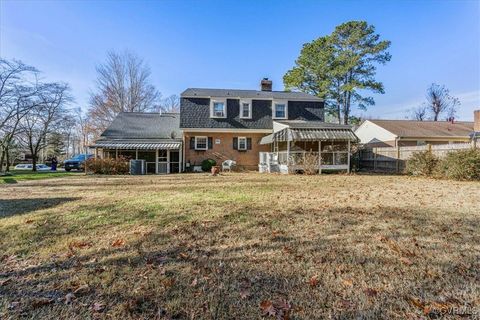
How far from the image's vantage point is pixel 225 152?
2155cm

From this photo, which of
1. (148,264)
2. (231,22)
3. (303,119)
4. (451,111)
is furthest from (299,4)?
(451,111)

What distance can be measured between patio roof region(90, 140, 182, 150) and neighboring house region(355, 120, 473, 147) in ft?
71.6

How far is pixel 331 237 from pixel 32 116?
30.3 m

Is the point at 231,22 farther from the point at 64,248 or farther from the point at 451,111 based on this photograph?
the point at 451,111

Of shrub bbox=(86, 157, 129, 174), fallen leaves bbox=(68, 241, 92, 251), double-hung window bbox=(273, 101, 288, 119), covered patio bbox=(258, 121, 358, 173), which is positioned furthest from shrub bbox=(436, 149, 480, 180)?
shrub bbox=(86, 157, 129, 174)

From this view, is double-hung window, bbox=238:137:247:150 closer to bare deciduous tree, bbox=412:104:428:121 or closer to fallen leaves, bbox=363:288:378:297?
fallen leaves, bbox=363:288:378:297

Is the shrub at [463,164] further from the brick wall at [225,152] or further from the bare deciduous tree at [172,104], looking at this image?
the bare deciduous tree at [172,104]

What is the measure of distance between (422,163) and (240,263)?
16.4 metres

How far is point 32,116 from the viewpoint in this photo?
24.4m

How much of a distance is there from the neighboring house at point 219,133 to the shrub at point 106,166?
155cm

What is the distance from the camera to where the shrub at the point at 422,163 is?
14828 millimetres

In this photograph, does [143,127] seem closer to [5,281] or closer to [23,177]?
[23,177]

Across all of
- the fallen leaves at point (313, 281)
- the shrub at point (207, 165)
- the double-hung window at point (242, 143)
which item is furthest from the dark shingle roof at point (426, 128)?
the fallen leaves at point (313, 281)

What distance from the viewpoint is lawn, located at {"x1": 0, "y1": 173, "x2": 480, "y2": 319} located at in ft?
7.57
